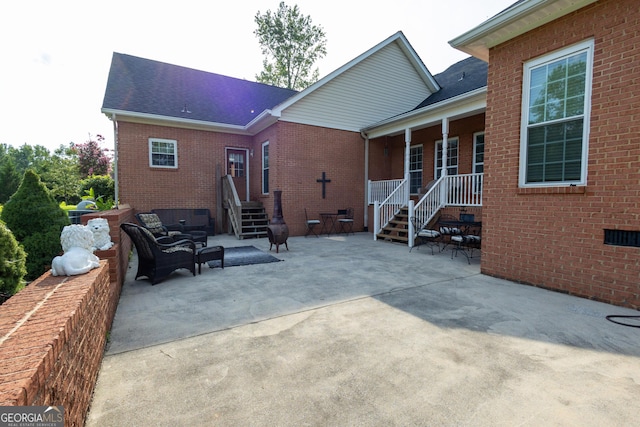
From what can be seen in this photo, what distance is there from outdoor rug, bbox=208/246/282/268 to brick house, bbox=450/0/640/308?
14.7 ft

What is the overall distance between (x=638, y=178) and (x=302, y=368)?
4.64 metres

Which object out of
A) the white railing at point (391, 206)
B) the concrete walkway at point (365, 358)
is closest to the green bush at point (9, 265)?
the concrete walkway at point (365, 358)

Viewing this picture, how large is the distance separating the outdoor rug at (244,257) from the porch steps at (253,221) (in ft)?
6.44

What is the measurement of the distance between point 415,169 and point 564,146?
740cm

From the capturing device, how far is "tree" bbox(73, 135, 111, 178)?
20406 millimetres

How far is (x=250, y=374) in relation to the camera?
233 centimetres

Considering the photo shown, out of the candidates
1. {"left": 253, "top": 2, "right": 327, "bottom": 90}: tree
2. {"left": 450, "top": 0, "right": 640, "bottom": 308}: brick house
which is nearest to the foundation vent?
{"left": 450, "top": 0, "right": 640, "bottom": 308}: brick house

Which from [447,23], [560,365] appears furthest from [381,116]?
[560,365]

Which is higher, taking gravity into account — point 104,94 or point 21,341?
point 104,94

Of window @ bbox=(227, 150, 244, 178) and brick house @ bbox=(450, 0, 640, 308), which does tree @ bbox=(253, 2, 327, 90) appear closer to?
window @ bbox=(227, 150, 244, 178)

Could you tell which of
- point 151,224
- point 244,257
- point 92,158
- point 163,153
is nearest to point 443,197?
A: point 244,257

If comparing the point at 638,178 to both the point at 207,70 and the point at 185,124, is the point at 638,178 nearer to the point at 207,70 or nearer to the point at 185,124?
the point at 185,124

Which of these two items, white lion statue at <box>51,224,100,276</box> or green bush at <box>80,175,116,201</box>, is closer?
white lion statue at <box>51,224,100,276</box>

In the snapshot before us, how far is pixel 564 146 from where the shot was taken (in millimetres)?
4426
